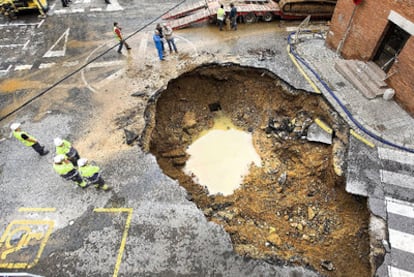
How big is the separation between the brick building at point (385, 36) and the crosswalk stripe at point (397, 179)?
2.79 m

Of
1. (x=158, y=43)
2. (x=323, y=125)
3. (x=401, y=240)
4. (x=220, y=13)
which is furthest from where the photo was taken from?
(x=220, y=13)

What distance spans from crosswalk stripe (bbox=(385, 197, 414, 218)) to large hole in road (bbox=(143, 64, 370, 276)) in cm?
60

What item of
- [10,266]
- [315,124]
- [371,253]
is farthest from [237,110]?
[10,266]

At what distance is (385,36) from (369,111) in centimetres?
275

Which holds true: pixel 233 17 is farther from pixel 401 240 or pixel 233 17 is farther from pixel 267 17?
pixel 401 240

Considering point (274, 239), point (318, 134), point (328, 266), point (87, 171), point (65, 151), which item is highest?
point (87, 171)

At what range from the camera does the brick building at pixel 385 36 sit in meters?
8.72

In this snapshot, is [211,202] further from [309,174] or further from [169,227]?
[309,174]

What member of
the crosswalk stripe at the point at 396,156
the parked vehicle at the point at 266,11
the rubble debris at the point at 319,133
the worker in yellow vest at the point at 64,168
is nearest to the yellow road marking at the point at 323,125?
the rubble debris at the point at 319,133

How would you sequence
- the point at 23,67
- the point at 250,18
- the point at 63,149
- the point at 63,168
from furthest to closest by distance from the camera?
1. the point at 250,18
2. the point at 23,67
3. the point at 63,149
4. the point at 63,168

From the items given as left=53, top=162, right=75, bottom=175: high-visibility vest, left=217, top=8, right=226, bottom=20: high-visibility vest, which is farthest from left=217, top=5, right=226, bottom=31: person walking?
left=53, top=162, right=75, bottom=175: high-visibility vest

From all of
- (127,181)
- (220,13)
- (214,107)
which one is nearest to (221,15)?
(220,13)

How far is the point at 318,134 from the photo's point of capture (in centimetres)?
973

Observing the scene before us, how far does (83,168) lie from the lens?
288 inches
